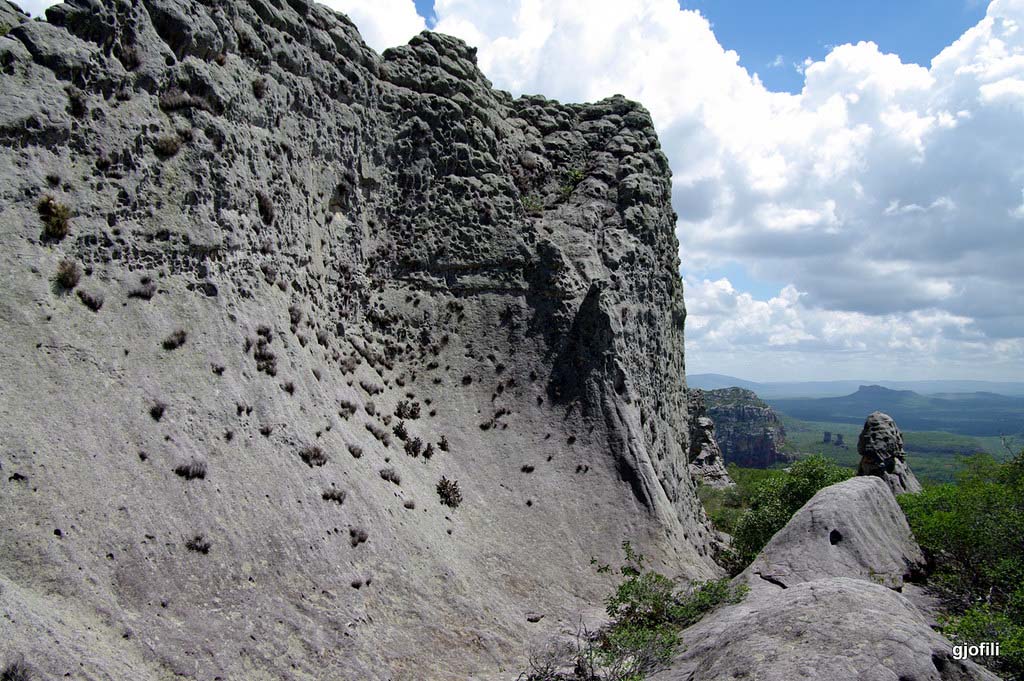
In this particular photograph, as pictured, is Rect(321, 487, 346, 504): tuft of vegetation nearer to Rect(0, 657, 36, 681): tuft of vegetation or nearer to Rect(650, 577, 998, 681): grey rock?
Rect(0, 657, 36, 681): tuft of vegetation

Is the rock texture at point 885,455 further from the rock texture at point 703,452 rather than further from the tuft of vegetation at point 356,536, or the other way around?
the tuft of vegetation at point 356,536

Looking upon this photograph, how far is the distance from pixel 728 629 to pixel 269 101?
23.4 meters

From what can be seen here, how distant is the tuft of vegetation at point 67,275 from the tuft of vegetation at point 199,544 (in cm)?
713

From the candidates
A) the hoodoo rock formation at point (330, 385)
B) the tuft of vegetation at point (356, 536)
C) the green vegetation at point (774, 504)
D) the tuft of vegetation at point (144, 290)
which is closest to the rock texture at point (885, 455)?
the green vegetation at point (774, 504)

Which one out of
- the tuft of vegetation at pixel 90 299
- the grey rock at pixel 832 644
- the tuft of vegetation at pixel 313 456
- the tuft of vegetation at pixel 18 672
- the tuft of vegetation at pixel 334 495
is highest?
the tuft of vegetation at pixel 90 299

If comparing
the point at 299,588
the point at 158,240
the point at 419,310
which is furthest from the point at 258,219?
the point at 299,588

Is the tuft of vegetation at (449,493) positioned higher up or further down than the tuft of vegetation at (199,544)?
further down

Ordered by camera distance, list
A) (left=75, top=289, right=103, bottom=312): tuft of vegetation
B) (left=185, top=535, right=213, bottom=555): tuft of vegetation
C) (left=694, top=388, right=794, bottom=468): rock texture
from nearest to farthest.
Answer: (left=185, top=535, right=213, bottom=555): tuft of vegetation, (left=75, top=289, right=103, bottom=312): tuft of vegetation, (left=694, top=388, right=794, bottom=468): rock texture

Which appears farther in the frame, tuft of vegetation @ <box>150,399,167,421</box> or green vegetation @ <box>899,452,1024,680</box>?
green vegetation @ <box>899,452,1024,680</box>

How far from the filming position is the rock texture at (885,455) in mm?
39312

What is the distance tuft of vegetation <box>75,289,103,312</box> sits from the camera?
53.2 ft

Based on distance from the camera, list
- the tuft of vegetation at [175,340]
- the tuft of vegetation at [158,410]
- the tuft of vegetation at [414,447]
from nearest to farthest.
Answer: the tuft of vegetation at [158,410] → the tuft of vegetation at [175,340] → the tuft of vegetation at [414,447]

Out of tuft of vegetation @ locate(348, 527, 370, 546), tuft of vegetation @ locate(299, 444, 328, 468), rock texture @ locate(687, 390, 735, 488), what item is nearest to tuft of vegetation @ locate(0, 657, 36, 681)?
tuft of vegetation @ locate(348, 527, 370, 546)

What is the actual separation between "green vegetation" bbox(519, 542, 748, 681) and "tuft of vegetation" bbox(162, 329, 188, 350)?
1291cm
